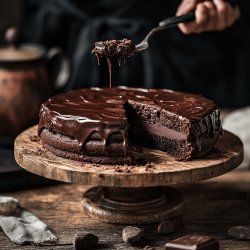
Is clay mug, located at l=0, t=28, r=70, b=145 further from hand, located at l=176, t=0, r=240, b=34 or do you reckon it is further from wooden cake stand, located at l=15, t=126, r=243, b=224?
hand, located at l=176, t=0, r=240, b=34

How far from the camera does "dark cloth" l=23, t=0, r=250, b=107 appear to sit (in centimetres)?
475

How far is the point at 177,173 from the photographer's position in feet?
9.03

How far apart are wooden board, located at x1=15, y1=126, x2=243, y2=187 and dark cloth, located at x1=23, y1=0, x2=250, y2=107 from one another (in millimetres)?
1781

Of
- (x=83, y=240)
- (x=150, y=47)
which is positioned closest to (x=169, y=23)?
(x=83, y=240)

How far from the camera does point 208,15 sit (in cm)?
361

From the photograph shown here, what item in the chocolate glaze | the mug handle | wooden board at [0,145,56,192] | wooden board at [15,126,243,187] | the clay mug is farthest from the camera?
the mug handle

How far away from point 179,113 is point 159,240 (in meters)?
0.52

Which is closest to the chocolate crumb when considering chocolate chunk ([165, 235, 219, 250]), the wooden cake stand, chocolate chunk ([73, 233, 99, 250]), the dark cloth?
the wooden cake stand

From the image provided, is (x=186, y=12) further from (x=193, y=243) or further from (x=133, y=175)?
(x=193, y=243)

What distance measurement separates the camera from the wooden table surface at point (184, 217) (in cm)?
285

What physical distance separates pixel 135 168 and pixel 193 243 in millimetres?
374

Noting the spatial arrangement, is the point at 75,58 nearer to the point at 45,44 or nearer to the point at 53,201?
the point at 45,44

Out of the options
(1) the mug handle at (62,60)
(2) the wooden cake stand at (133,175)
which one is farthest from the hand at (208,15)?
(1) the mug handle at (62,60)

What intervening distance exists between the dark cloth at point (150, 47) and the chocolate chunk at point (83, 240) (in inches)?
83.6
